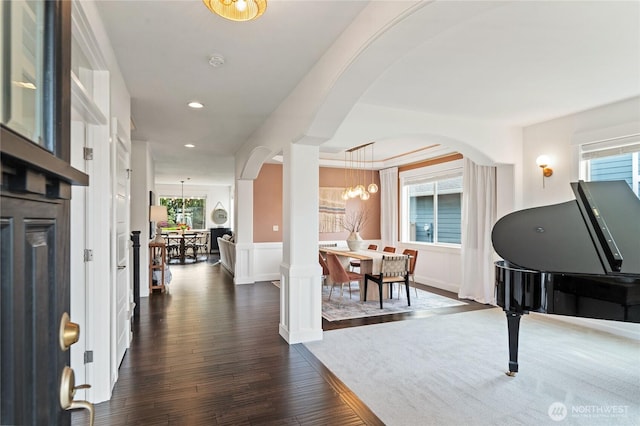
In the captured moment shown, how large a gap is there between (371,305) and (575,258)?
10.1ft

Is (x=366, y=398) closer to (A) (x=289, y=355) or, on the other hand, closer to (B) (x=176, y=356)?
(A) (x=289, y=355)

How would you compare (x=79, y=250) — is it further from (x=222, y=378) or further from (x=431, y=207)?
(x=431, y=207)

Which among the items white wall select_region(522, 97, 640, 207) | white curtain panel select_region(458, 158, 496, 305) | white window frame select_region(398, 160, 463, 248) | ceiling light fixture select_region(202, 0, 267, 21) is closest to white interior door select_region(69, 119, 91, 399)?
ceiling light fixture select_region(202, 0, 267, 21)

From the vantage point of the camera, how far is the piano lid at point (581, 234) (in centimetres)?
281

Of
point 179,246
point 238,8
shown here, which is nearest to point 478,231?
point 238,8

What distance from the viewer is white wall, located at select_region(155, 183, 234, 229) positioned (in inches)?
552

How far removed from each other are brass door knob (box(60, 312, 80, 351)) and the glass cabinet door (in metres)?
0.38

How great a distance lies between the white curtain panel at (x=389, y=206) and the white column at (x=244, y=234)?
3.32m

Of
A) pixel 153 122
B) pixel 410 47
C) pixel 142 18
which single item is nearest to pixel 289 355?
pixel 410 47

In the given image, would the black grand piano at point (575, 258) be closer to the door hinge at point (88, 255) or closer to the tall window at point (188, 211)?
the door hinge at point (88, 255)

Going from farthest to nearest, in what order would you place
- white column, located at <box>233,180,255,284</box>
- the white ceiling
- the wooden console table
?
white column, located at <box>233,180,255,284</box>, the wooden console table, the white ceiling

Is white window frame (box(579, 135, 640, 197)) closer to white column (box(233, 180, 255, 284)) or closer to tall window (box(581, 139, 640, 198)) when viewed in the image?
tall window (box(581, 139, 640, 198))

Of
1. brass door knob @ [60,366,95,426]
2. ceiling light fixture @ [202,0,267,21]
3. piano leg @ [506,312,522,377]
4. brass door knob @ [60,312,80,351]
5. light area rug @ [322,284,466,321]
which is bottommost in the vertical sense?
light area rug @ [322,284,466,321]

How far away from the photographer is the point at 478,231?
19.0ft
